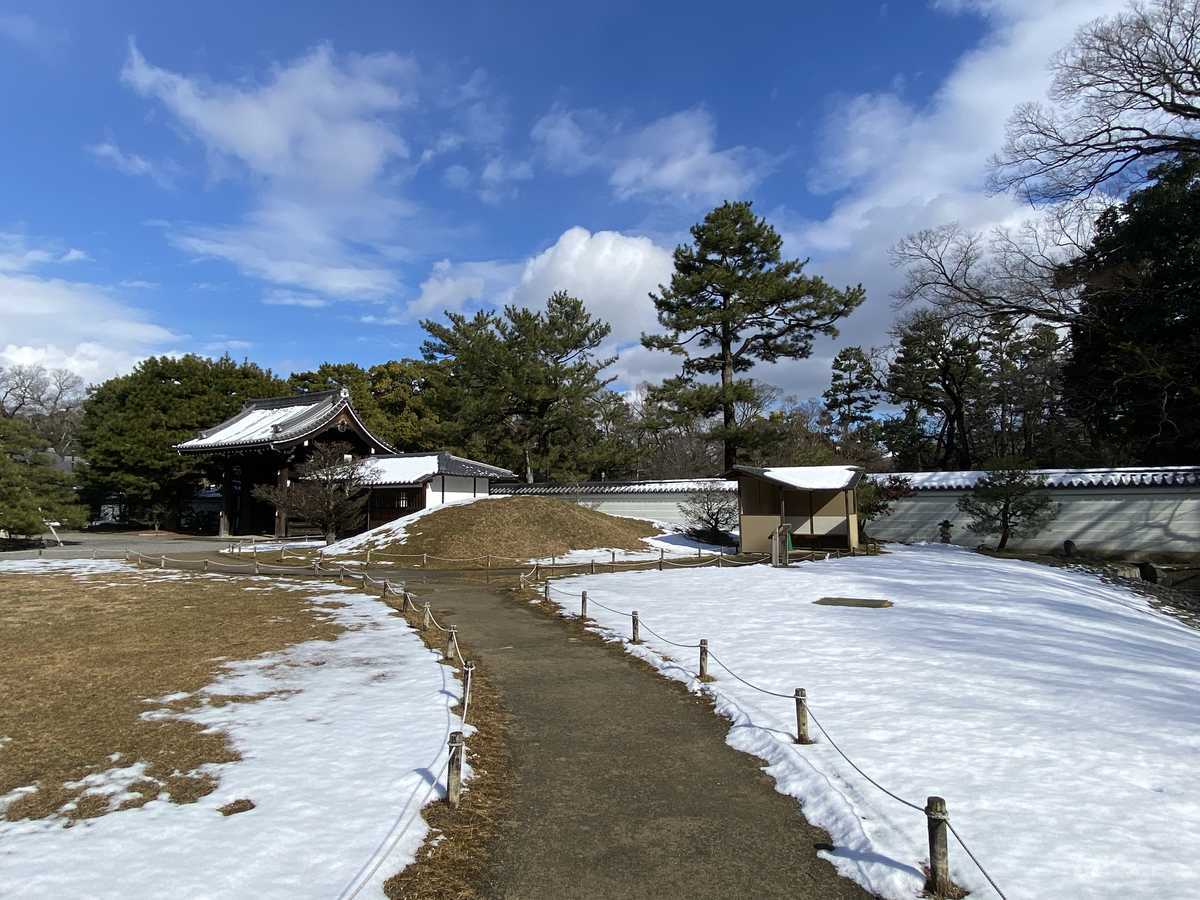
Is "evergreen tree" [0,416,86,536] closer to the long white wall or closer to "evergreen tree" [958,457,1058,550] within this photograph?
"evergreen tree" [958,457,1058,550]

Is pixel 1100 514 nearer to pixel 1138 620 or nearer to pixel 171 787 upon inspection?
pixel 1138 620

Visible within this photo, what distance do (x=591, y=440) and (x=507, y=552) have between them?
14.8 metres

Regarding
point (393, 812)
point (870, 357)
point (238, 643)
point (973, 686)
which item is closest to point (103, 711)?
point (238, 643)

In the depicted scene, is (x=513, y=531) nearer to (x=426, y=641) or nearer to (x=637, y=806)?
(x=426, y=641)

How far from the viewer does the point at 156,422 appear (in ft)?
116

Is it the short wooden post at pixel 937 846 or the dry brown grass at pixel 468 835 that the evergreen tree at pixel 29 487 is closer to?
the dry brown grass at pixel 468 835

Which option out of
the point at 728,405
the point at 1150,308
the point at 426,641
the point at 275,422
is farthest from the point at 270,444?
the point at 1150,308

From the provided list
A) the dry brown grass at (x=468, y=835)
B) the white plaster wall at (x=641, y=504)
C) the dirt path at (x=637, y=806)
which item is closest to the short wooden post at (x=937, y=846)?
the dirt path at (x=637, y=806)

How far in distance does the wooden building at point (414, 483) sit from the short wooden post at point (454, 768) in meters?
24.3

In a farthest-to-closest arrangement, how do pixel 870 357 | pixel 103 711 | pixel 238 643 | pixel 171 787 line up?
1. pixel 870 357
2. pixel 238 643
3. pixel 103 711
4. pixel 171 787

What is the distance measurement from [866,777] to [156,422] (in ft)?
133

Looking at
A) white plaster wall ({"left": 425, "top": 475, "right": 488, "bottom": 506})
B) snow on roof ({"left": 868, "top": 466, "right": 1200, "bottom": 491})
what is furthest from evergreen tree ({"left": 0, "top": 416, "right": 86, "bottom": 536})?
snow on roof ({"left": 868, "top": 466, "right": 1200, "bottom": 491})

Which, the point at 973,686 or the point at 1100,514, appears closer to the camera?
the point at 973,686

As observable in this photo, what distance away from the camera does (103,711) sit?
261 inches
